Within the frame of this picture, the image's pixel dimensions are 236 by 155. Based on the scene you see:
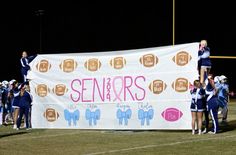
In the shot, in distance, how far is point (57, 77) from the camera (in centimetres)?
1617

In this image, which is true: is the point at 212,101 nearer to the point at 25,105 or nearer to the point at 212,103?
the point at 212,103

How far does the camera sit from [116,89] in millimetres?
15148

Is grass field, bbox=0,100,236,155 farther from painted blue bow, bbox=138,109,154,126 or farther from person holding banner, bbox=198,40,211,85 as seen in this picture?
person holding banner, bbox=198,40,211,85

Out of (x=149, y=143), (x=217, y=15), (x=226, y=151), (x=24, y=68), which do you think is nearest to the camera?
(x=226, y=151)

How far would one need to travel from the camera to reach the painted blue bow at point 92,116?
15.4 metres

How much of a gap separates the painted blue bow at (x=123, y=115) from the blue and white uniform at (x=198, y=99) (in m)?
2.04

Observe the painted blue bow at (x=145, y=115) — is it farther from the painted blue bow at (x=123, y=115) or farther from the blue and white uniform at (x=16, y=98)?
the blue and white uniform at (x=16, y=98)

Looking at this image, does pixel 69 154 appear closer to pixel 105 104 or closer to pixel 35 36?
pixel 105 104

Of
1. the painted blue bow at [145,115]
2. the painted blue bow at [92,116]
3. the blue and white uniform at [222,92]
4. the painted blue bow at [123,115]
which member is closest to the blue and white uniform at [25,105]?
the painted blue bow at [92,116]

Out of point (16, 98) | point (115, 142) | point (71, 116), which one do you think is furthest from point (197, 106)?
point (16, 98)

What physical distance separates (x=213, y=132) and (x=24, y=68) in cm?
691

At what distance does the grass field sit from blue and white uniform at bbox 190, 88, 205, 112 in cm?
71

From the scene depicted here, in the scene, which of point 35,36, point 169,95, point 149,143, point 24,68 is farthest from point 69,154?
point 35,36

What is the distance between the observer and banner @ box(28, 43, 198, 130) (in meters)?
14.1
